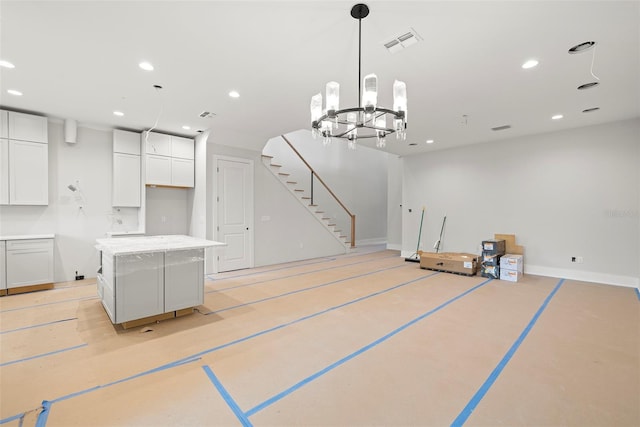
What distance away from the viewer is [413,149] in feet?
24.5

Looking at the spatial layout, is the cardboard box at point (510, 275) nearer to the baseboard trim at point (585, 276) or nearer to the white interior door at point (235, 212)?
the baseboard trim at point (585, 276)

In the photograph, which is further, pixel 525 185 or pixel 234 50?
pixel 525 185

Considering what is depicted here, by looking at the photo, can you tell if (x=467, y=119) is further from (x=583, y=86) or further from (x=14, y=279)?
(x=14, y=279)

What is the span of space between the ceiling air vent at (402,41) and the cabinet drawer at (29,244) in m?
5.91

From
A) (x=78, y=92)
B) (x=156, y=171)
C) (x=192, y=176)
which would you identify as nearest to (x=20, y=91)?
(x=78, y=92)

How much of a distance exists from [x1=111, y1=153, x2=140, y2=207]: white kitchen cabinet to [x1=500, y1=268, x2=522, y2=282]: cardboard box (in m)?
7.42

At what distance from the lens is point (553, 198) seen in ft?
19.1

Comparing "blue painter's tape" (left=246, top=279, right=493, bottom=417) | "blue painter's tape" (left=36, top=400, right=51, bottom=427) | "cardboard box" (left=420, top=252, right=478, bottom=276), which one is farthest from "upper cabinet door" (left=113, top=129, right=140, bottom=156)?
"cardboard box" (left=420, top=252, right=478, bottom=276)

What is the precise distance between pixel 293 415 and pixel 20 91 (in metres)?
5.43

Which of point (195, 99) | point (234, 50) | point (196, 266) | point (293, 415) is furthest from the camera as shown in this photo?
point (195, 99)

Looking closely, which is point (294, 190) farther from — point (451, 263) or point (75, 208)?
point (75, 208)

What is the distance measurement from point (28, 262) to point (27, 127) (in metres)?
2.23

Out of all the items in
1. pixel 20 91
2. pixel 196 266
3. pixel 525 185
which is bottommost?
pixel 196 266

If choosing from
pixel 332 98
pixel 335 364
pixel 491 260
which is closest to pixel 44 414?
pixel 335 364
